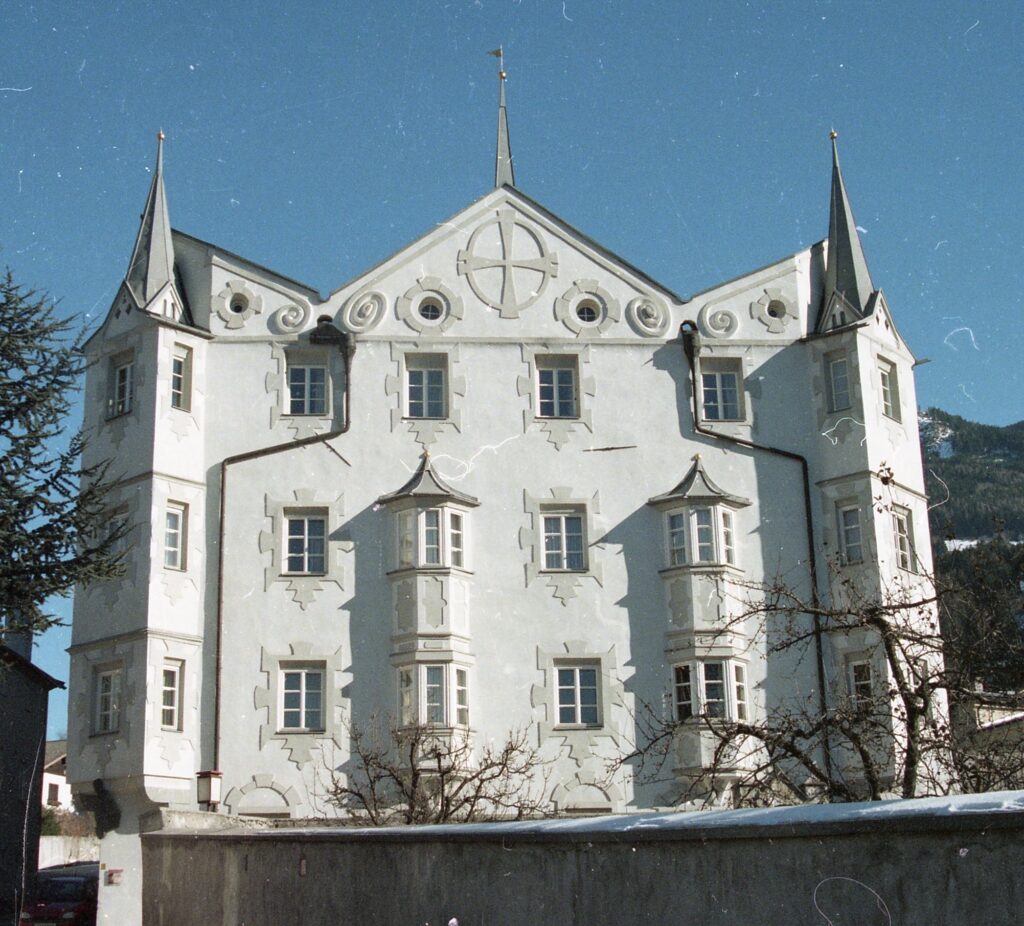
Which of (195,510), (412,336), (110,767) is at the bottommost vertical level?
(110,767)

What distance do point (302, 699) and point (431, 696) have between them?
2732 millimetres

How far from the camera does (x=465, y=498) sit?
34781 millimetres

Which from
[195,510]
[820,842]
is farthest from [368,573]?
[820,842]

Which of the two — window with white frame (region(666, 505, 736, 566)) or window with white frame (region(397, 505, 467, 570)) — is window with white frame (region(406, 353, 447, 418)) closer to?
window with white frame (region(397, 505, 467, 570))

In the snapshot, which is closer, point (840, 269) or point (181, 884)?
point (181, 884)

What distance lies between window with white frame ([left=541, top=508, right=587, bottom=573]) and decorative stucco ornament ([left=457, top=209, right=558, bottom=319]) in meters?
4.66

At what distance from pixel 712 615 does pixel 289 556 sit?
355 inches

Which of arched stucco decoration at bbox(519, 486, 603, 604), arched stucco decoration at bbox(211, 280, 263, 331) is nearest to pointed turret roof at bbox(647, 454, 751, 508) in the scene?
arched stucco decoration at bbox(519, 486, 603, 604)

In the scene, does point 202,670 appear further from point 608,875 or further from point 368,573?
point 608,875

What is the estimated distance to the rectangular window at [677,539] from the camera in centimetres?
3488

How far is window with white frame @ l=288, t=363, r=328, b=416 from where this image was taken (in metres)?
35.9

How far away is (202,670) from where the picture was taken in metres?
33.8

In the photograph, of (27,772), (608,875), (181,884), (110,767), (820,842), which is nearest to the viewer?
(820,842)

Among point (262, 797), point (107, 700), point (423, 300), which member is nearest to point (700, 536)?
point (423, 300)
